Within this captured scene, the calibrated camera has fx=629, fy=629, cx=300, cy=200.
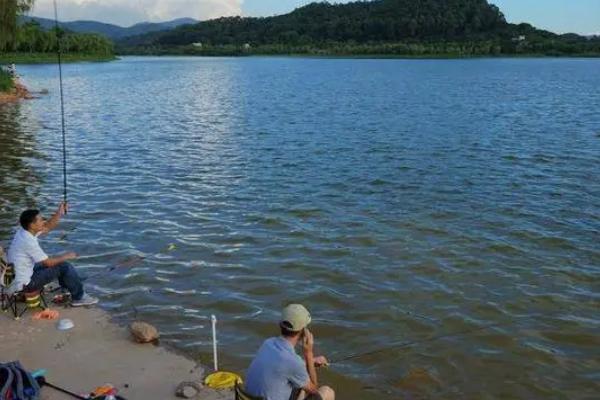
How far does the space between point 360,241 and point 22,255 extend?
302 inches

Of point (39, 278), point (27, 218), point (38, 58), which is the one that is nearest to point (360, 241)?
point (39, 278)

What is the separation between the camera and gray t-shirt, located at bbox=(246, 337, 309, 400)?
625 centimetres

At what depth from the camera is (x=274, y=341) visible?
20.9 ft

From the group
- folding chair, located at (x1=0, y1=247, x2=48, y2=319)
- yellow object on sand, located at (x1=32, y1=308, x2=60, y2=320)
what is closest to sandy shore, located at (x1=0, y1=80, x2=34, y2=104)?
folding chair, located at (x1=0, y1=247, x2=48, y2=319)

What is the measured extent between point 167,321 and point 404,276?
4874mm

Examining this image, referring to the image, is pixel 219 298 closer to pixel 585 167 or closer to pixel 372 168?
pixel 372 168

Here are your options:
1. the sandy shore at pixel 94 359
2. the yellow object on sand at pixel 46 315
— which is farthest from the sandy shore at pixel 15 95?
the sandy shore at pixel 94 359

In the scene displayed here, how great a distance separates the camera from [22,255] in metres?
9.77

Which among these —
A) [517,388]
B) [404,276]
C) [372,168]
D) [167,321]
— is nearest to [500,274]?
[404,276]

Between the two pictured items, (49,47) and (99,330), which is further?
(49,47)

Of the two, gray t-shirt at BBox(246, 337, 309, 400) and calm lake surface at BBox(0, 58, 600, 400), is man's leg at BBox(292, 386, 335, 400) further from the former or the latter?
calm lake surface at BBox(0, 58, 600, 400)

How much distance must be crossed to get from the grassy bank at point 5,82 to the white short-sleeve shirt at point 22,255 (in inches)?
1858

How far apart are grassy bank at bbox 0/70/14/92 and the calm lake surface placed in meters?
21.7

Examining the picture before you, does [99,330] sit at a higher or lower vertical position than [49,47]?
lower
